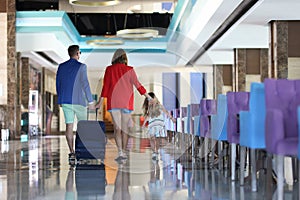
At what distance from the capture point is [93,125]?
6.96 meters

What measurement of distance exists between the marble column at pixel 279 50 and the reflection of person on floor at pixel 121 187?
7354 mm

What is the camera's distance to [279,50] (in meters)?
12.5

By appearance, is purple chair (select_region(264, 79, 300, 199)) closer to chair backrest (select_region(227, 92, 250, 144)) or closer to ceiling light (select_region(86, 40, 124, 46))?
chair backrest (select_region(227, 92, 250, 144))

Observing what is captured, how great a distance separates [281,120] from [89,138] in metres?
3.69

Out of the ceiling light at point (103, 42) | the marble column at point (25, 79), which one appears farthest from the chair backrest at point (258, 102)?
the ceiling light at point (103, 42)

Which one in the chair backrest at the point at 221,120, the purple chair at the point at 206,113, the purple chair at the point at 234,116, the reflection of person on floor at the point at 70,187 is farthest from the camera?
the purple chair at the point at 206,113

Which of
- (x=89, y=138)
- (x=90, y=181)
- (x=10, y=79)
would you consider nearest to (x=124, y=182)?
(x=90, y=181)

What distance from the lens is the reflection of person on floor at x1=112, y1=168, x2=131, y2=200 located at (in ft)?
13.8

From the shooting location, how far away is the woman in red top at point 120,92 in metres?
6.70

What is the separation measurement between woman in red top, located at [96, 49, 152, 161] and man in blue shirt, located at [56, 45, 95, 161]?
0.20 metres

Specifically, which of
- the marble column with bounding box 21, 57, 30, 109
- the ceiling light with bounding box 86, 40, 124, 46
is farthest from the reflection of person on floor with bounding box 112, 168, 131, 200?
the ceiling light with bounding box 86, 40, 124, 46

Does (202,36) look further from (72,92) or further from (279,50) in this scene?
(72,92)

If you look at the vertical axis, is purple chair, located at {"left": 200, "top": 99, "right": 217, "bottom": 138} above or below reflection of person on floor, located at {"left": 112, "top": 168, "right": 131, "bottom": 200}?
above

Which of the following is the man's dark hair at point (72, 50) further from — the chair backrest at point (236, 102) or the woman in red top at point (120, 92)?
the chair backrest at point (236, 102)
